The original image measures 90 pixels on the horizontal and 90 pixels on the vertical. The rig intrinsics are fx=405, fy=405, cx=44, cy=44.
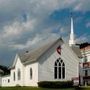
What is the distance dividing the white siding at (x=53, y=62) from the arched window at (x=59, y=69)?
0.57m

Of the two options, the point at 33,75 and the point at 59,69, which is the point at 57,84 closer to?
the point at 59,69

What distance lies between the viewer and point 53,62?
7025cm

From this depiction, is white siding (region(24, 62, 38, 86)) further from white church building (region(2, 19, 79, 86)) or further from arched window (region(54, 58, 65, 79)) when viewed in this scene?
arched window (region(54, 58, 65, 79))

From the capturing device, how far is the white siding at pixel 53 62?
6975 cm

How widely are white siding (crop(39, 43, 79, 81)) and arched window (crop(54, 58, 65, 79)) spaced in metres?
0.57

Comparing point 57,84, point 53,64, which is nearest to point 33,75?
point 53,64

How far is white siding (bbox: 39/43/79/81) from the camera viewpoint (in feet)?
229

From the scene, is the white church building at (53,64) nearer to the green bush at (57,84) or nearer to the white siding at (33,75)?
the white siding at (33,75)

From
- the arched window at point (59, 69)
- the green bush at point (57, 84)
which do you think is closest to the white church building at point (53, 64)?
the arched window at point (59, 69)

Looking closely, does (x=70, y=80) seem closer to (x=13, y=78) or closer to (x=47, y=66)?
(x=47, y=66)

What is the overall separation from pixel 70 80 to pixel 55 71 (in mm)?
3050

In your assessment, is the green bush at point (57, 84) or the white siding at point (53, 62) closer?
the green bush at point (57, 84)

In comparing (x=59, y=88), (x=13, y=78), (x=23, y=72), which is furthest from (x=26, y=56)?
(x=59, y=88)

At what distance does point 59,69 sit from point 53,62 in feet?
5.77
